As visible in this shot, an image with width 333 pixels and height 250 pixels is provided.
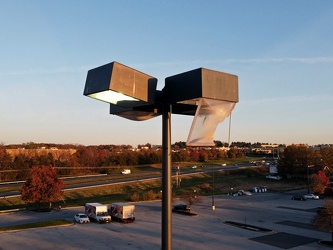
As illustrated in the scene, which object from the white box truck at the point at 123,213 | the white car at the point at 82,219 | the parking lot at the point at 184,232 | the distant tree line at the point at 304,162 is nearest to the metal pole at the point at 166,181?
the parking lot at the point at 184,232

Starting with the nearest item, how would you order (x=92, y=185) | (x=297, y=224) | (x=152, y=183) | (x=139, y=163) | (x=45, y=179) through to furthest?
(x=297, y=224)
(x=45, y=179)
(x=92, y=185)
(x=152, y=183)
(x=139, y=163)

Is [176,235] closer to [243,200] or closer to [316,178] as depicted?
[243,200]

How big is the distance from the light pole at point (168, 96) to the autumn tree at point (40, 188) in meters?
39.6

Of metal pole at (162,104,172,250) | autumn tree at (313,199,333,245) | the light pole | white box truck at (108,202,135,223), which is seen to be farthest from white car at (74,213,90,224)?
metal pole at (162,104,172,250)

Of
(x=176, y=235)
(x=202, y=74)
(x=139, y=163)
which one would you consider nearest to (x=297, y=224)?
(x=176, y=235)

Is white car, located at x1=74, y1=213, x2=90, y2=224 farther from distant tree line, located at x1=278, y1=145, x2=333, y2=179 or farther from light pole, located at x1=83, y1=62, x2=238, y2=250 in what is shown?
distant tree line, located at x1=278, y1=145, x2=333, y2=179

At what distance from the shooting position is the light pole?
4578 millimetres

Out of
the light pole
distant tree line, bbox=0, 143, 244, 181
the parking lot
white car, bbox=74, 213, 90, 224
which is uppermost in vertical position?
the light pole

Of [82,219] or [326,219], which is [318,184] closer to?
[326,219]

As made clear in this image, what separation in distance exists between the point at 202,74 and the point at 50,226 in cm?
3048

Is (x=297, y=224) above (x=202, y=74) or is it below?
below

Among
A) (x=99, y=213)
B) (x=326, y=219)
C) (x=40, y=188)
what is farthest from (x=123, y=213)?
(x=326, y=219)

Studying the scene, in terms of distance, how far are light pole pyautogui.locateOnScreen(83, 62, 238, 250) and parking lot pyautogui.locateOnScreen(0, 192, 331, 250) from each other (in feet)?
67.9

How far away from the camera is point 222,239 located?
2739cm
